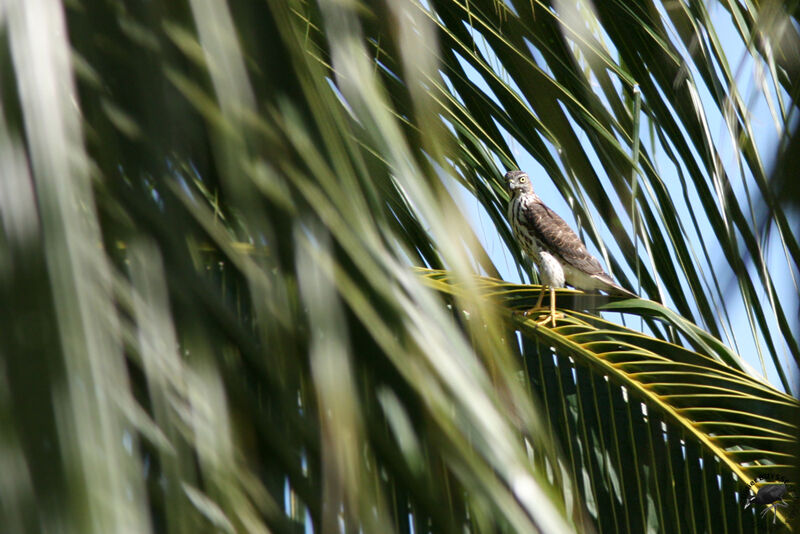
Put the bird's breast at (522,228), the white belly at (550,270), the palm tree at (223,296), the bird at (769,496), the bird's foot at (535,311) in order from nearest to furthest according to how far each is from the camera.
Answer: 1. the palm tree at (223,296)
2. the bird at (769,496)
3. the bird's foot at (535,311)
4. the white belly at (550,270)
5. the bird's breast at (522,228)

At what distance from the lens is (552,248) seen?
12.5 feet

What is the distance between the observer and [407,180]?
0.35 meters

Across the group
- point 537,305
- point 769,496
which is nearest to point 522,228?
point 537,305

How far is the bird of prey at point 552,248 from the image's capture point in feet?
12.3

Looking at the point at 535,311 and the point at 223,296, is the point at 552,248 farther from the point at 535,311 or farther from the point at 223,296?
the point at 223,296

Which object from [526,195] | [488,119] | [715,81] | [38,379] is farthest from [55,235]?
[526,195]

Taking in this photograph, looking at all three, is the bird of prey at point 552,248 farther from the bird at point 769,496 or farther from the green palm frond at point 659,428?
the bird at point 769,496

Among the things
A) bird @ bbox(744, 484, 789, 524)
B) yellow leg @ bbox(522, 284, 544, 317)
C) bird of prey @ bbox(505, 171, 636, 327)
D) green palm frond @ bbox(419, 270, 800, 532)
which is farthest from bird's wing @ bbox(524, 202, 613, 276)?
bird @ bbox(744, 484, 789, 524)

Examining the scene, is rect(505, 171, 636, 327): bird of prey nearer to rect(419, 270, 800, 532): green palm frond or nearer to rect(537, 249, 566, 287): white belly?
rect(537, 249, 566, 287): white belly

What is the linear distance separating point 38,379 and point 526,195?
4.04 meters

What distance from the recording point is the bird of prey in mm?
3762

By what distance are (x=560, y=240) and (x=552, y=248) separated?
5 centimetres

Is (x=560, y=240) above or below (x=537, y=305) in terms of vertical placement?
above

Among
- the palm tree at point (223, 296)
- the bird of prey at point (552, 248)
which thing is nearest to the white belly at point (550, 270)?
the bird of prey at point (552, 248)
